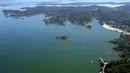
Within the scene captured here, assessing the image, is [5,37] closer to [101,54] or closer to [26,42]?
[26,42]

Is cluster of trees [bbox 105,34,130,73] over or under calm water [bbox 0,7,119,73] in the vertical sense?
over

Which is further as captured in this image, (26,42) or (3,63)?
(26,42)

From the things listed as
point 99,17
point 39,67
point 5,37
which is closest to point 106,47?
point 39,67

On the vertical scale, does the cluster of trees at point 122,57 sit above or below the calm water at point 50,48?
above

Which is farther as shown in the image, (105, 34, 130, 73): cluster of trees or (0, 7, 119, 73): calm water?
(0, 7, 119, 73): calm water

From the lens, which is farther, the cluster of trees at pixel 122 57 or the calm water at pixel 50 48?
the calm water at pixel 50 48
